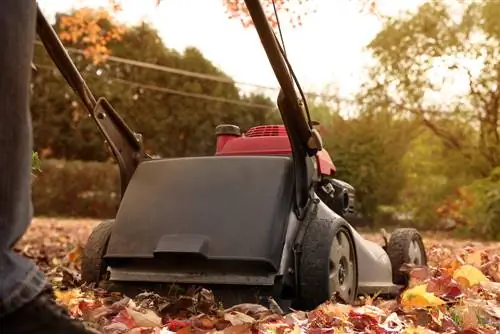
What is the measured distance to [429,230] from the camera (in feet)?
42.9

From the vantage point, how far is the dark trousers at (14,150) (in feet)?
3.04

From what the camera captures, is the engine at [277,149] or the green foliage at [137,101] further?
the green foliage at [137,101]

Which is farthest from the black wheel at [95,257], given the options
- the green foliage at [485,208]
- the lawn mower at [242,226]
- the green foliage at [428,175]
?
the green foliage at [428,175]

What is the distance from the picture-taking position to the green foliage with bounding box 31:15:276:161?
642 inches

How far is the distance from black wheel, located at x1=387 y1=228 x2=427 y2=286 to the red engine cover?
1.50 feet

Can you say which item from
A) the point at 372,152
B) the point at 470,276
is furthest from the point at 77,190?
the point at 470,276

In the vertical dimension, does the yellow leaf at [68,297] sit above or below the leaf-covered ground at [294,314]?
below

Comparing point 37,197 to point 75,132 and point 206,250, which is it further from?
point 206,250

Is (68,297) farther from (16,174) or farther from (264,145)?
(16,174)

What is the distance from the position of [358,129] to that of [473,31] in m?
2.75

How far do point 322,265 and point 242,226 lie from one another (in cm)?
25

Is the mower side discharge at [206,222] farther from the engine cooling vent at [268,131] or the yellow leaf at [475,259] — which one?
the yellow leaf at [475,259]

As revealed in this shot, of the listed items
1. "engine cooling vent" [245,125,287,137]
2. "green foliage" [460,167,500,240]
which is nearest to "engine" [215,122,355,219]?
"engine cooling vent" [245,125,287,137]

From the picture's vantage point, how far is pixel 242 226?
7.43ft
